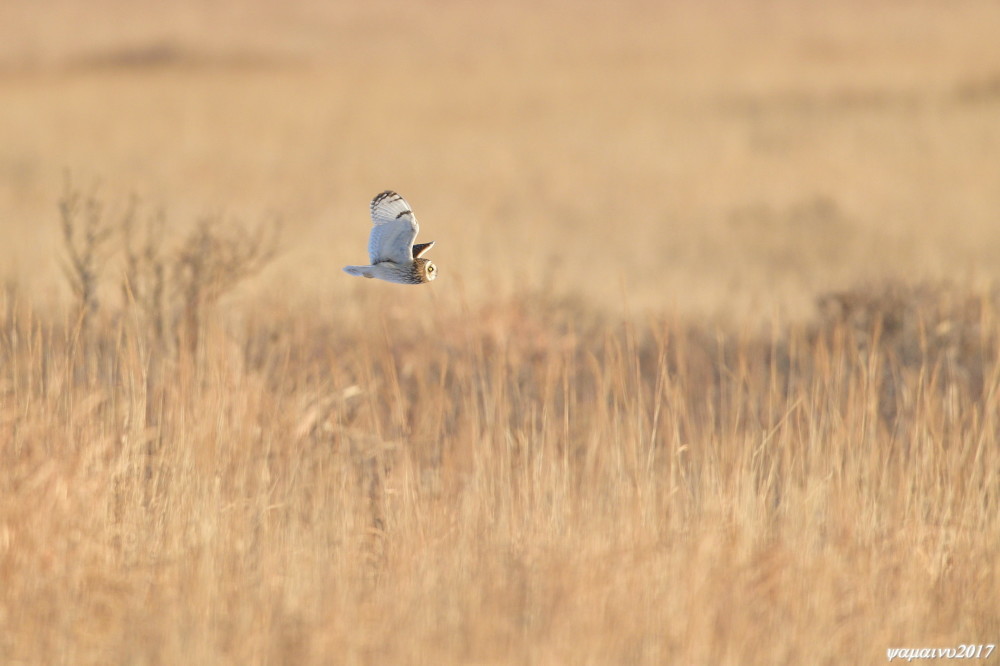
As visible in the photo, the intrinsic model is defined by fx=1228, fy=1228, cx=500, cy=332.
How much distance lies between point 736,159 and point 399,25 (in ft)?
72.9

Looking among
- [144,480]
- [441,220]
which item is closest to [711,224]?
[441,220]

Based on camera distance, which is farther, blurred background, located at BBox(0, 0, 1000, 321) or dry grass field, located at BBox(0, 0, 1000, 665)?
blurred background, located at BBox(0, 0, 1000, 321)

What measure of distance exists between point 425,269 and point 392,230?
0.62 ft

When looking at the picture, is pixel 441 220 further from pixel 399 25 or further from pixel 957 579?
pixel 399 25

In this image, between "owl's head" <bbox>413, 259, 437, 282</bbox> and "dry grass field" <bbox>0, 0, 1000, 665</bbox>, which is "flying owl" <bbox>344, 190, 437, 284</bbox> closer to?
"owl's head" <bbox>413, 259, 437, 282</bbox>

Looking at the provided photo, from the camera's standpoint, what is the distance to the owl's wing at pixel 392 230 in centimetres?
336

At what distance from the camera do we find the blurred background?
1534 centimetres

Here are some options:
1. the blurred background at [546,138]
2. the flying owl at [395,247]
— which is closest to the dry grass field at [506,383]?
the blurred background at [546,138]

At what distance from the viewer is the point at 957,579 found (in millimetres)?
5156

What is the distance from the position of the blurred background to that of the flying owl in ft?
8.48

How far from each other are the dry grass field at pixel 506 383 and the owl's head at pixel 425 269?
1.63 metres

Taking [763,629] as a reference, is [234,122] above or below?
above

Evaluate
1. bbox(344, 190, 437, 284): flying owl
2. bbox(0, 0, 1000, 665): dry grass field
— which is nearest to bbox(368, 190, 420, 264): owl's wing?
bbox(344, 190, 437, 284): flying owl

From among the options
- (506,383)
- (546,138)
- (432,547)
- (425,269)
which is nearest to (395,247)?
(425,269)
